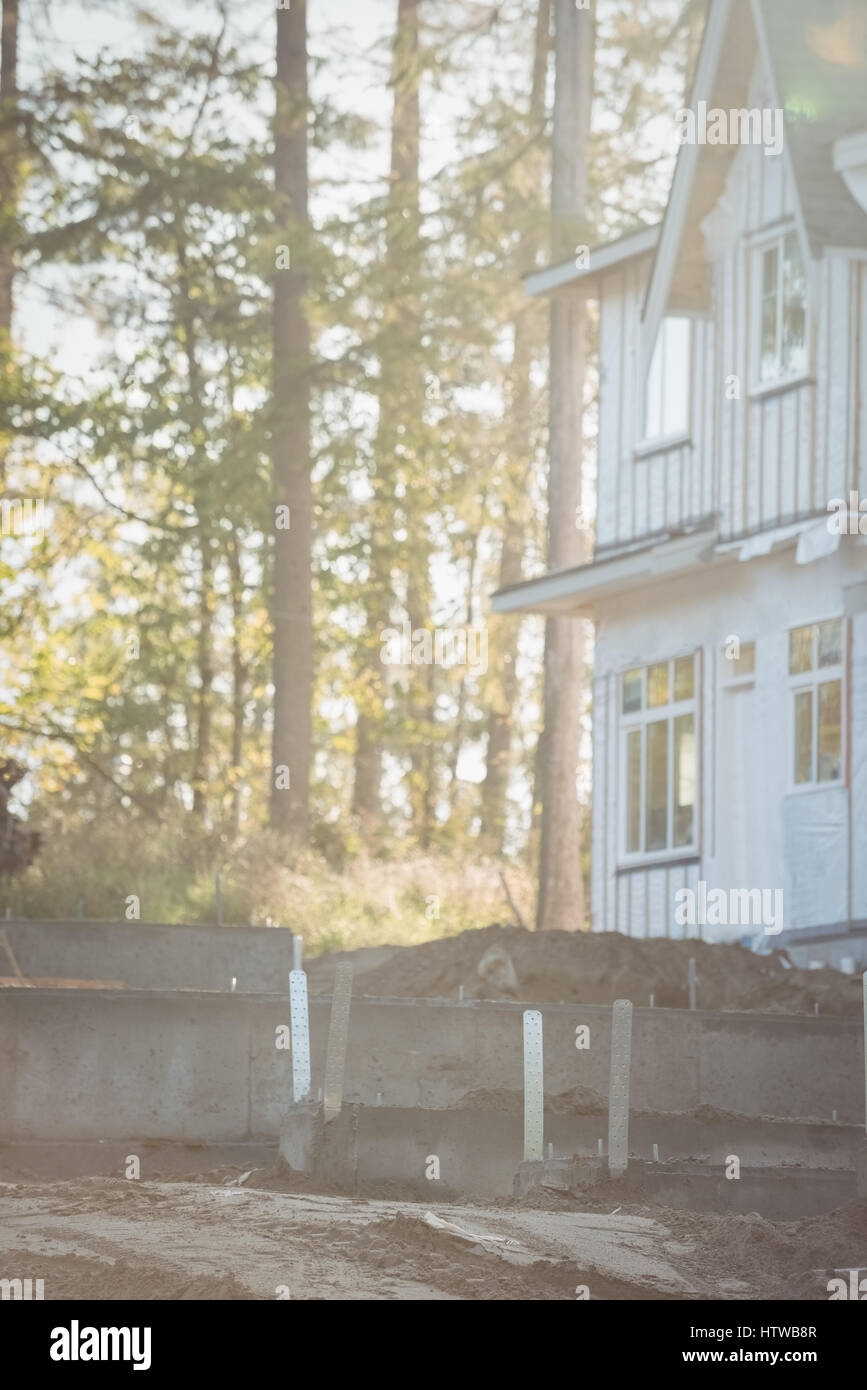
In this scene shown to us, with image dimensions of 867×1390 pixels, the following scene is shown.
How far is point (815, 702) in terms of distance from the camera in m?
19.7

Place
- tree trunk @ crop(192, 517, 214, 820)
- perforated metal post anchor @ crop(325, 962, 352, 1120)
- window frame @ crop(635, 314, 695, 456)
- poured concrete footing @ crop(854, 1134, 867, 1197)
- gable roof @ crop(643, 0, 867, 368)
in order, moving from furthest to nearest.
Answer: tree trunk @ crop(192, 517, 214, 820)
window frame @ crop(635, 314, 695, 456)
gable roof @ crop(643, 0, 867, 368)
poured concrete footing @ crop(854, 1134, 867, 1197)
perforated metal post anchor @ crop(325, 962, 352, 1120)

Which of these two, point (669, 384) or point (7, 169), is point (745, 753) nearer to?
point (669, 384)

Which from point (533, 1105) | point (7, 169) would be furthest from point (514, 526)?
point (533, 1105)

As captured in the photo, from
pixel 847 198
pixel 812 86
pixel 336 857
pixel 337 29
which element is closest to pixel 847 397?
pixel 847 198

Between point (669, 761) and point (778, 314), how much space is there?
14.8 ft

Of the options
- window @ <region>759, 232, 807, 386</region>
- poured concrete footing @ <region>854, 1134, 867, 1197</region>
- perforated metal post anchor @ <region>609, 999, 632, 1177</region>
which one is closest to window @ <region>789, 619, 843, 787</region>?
window @ <region>759, 232, 807, 386</region>

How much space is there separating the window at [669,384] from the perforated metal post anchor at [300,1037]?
34.4 ft

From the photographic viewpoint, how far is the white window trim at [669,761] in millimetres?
21453

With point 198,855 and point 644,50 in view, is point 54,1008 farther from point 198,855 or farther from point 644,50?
point 644,50

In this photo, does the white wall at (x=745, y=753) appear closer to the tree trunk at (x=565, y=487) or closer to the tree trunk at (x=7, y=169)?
the tree trunk at (x=565, y=487)

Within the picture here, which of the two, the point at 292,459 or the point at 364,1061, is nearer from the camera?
the point at 364,1061

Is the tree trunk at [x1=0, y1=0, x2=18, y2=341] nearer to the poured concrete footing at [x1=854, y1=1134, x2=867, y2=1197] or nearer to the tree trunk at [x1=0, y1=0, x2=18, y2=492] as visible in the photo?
the tree trunk at [x1=0, y1=0, x2=18, y2=492]

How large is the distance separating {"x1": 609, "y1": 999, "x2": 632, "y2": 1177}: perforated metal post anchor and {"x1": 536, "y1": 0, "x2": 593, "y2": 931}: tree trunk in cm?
1318

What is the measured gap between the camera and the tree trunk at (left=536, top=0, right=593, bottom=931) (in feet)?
89.7
